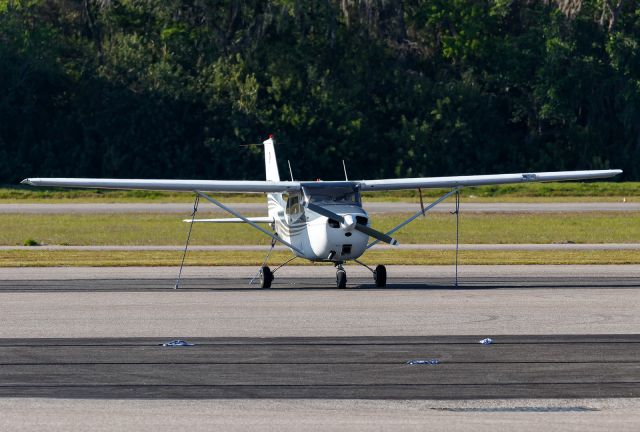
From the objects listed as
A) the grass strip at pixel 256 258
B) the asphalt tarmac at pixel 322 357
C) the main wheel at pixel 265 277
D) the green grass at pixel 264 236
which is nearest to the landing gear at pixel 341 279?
the asphalt tarmac at pixel 322 357

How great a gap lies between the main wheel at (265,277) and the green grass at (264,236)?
1395 centimetres

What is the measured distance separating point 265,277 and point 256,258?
784 centimetres

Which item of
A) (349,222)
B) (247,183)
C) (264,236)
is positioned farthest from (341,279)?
(264,236)

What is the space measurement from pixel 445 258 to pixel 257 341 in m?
15.6

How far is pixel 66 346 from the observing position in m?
13.8

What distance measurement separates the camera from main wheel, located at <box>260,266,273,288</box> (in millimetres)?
21984

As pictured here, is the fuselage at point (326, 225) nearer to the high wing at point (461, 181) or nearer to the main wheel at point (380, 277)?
the main wheel at point (380, 277)

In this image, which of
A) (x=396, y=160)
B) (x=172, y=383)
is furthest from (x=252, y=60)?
(x=172, y=383)

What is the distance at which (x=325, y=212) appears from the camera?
21641 millimetres

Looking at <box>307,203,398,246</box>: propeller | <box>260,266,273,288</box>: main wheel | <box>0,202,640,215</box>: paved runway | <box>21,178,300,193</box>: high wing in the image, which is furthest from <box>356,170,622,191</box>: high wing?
<box>0,202,640,215</box>: paved runway

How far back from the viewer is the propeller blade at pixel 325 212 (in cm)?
2136

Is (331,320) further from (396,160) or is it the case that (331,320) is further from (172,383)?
Answer: (396,160)

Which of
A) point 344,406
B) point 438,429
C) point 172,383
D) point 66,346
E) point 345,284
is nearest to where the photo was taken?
point 438,429

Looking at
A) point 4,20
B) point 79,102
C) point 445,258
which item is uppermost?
point 4,20
